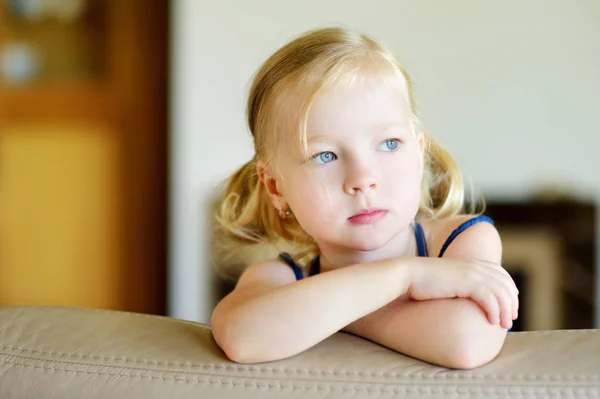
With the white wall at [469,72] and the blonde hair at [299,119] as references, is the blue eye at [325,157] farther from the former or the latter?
the white wall at [469,72]

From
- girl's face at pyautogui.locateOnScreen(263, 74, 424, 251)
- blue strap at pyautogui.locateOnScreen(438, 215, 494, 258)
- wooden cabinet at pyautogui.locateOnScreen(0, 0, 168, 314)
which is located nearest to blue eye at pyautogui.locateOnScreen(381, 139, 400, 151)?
girl's face at pyautogui.locateOnScreen(263, 74, 424, 251)

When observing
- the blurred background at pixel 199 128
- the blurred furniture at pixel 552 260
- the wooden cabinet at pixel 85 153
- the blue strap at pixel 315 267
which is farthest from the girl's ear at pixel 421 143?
the wooden cabinet at pixel 85 153

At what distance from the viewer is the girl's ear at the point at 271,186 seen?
3.71 ft

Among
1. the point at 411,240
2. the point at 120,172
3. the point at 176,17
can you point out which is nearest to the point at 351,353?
the point at 411,240

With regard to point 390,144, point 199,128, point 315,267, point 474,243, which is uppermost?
point 390,144

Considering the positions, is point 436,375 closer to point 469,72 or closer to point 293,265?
point 293,265

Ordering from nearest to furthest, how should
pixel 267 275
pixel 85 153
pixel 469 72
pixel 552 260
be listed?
pixel 267 275 < pixel 552 260 < pixel 469 72 < pixel 85 153

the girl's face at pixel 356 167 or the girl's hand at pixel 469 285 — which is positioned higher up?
the girl's face at pixel 356 167

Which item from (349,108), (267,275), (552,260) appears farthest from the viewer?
(552,260)

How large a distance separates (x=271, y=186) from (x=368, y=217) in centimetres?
19

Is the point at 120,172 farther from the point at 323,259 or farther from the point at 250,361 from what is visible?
the point at 250,361

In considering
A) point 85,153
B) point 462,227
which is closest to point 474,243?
point 462,227

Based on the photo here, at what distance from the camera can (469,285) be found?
2.80ft

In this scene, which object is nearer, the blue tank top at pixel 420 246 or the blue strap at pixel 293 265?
the blue tank top at pixel 420 246
